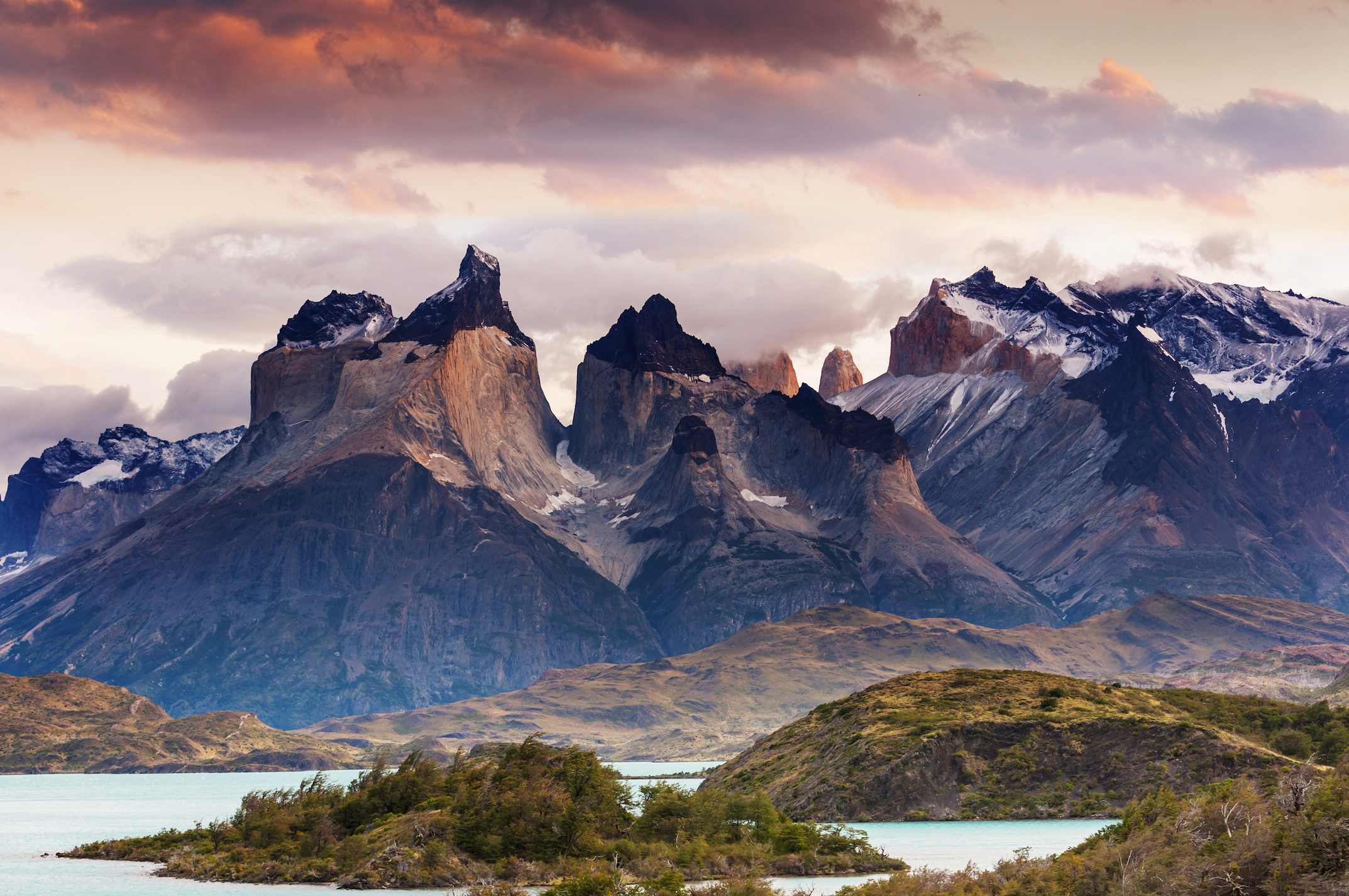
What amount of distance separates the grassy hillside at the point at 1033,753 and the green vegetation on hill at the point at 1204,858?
4620cm

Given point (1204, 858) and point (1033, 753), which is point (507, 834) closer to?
point (1204, 858)

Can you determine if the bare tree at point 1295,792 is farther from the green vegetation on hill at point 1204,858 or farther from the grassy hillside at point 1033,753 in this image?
the grassy hillside at point 1033,753

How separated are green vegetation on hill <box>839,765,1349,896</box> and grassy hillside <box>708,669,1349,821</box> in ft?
152

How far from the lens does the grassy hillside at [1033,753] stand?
145 metres

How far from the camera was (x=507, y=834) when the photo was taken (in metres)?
111

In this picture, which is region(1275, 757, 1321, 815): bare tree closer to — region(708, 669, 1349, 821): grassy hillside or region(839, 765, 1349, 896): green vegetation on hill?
region(839, 765, 1349, 896): green vegetation on hill

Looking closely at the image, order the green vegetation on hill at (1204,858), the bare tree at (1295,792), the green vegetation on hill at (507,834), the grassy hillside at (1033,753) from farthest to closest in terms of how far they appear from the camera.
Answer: the grassy hillside at (1033,753) → the green vegetation on hill at (507,834) → the bare tree at (1295,792) → the green vegetation on hill at (1204,858)

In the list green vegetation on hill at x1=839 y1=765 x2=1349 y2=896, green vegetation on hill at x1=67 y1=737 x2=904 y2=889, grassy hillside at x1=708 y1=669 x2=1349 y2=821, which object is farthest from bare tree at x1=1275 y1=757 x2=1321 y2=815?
grassy hillside at x1=708 y1=669 x2=1349 y2=821

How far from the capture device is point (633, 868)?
104812 millimetres

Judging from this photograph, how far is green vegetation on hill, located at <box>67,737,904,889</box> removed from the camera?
353 feet

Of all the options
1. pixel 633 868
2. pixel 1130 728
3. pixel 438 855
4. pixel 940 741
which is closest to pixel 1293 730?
→ pixel 1130 728

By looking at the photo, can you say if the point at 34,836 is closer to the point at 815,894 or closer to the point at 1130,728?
the point at 815,894

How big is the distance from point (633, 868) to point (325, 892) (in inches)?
848

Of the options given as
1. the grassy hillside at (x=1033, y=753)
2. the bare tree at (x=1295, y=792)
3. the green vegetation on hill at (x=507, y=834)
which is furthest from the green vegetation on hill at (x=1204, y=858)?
the grassy hillside at (x=1033, y=753)
